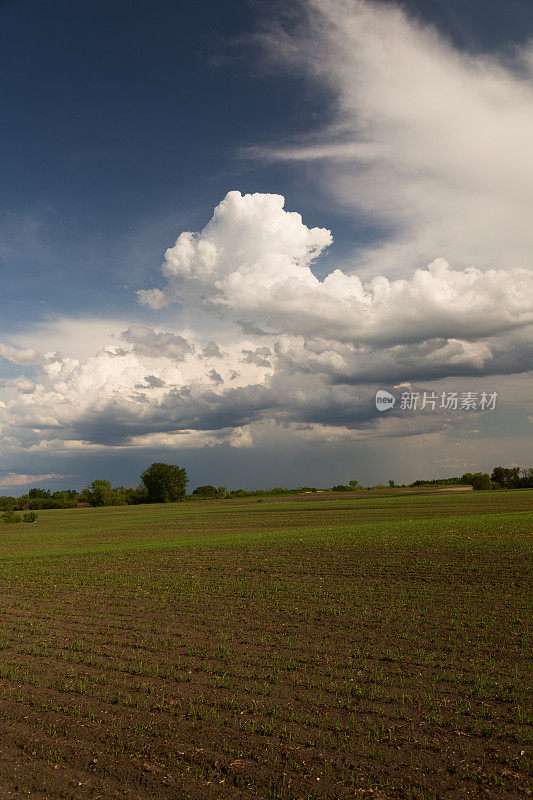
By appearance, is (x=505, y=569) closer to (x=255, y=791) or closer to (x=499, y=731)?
(x=499, y=731)

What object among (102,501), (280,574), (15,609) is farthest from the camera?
(102,501)

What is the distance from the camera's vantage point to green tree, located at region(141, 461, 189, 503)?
182 meters

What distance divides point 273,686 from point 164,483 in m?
176

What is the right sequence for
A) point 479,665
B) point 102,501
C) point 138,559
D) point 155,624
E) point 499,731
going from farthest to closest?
point 102,501
point 138,559
point 155,624
point 479,665
point 499,731

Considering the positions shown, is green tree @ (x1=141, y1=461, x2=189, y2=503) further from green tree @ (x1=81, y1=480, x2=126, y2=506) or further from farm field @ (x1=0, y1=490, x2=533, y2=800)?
farm field @ (x1=0, y1=490, x2=533, y2=800)

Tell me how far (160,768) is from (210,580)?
58.2 ft

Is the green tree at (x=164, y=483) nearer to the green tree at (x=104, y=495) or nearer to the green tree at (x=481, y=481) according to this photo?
the green tree at (x=104, y=495)

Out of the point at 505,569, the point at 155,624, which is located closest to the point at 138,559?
the point at 155,624

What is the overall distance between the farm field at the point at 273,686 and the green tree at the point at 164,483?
520 feet

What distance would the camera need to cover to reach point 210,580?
26625mm

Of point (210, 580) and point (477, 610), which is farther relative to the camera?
point (210, 580)

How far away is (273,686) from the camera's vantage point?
12.5 meters

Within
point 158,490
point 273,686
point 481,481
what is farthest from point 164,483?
point 273,686

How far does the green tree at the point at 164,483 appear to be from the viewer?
182m
